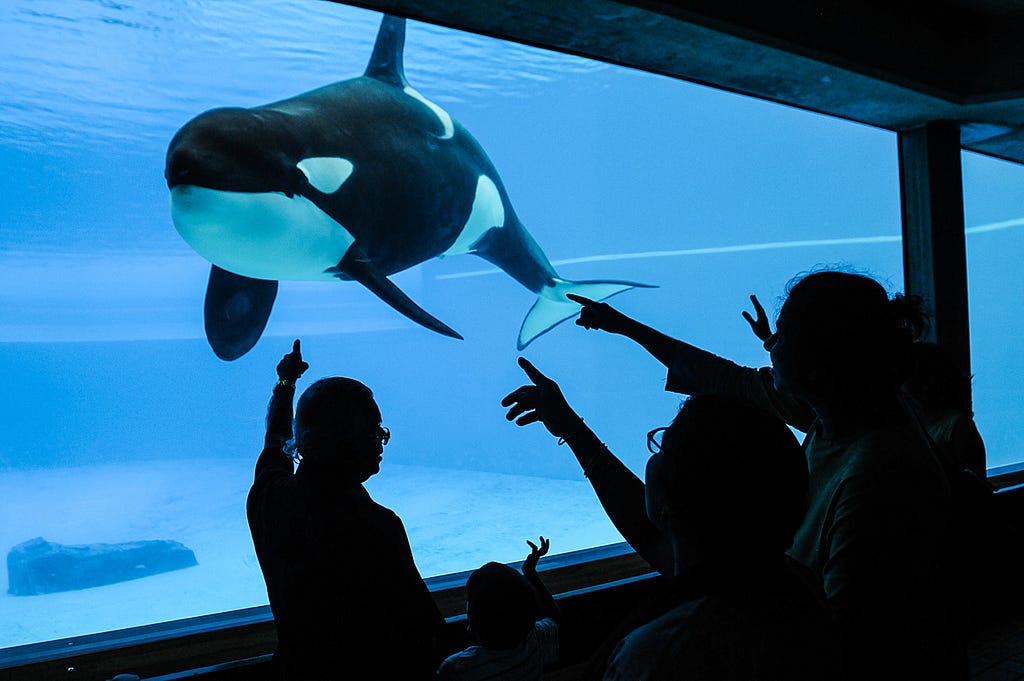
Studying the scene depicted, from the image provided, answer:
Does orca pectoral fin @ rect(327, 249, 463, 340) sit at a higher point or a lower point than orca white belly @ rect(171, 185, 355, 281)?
lower

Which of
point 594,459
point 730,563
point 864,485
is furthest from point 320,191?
point 730,563

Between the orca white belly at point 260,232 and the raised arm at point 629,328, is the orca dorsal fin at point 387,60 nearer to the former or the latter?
the orca white belly at point 260,232

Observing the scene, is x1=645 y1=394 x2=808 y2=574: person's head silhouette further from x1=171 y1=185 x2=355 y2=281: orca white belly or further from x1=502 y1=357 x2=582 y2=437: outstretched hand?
x1=171 y1=185 x2=355 y2=281: orca white belly

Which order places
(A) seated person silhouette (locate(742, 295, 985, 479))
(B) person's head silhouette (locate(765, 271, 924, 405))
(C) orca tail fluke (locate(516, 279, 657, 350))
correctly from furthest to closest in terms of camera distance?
(C) orca tail fluke (locate(516, 279, 657, 350)) → (A) seated person silhouette (locate(742, 295, 985, 479)) → (B) person's head silhouette (locate(765, 271, 924, 405))

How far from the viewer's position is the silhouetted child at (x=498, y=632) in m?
2.02

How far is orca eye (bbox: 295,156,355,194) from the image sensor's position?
3.75 meters

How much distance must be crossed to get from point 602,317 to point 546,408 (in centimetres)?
54

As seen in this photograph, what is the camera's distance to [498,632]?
2.06 m

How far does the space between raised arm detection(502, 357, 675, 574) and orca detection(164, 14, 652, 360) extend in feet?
6.34

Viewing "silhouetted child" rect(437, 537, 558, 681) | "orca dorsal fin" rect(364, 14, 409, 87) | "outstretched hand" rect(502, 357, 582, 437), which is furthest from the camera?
"orca dorsal fin" rect(364, 14, 409, 87)

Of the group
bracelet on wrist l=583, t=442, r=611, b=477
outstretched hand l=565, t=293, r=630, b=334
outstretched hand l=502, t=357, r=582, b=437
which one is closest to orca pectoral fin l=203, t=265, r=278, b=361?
outstretched hand l=565, t=293, r=630, b=334

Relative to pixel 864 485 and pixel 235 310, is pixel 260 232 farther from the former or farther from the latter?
pixel 864 485

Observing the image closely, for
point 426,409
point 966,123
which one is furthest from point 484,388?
point 966,123

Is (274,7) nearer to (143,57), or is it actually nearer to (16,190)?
(143,57)
